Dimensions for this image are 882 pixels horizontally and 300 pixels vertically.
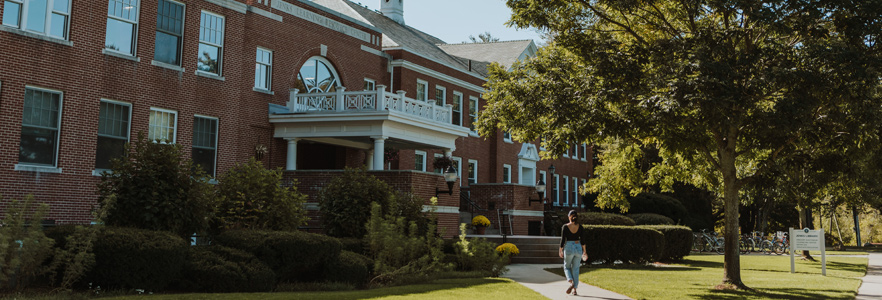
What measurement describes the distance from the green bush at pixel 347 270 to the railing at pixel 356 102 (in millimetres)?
8413

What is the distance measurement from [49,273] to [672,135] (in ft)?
38.7

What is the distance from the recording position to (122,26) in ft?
64.5

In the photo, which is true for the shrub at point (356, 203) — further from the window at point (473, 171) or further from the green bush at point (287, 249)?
the window at point (473, 171)

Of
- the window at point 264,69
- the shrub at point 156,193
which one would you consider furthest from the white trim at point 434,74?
the shrub at point 156,193

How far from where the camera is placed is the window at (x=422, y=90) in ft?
105

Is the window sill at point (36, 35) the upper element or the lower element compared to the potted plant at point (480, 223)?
upper

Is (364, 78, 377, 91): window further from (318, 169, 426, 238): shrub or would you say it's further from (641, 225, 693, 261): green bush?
(641, 225, 693, 261): green bush

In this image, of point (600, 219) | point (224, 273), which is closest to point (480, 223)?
point (600, 219)

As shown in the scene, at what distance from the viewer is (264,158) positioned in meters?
23.4

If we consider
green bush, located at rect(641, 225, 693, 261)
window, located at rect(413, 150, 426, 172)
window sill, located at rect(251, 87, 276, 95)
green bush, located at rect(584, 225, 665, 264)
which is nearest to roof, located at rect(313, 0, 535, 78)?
window, located at rect(413, 150, 426, 172)

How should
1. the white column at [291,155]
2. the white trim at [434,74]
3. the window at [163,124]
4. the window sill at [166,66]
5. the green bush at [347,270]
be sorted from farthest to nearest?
1. the white trim at [434,74]
2. the white column at [291,155]
3. the window at [163,124]
4. the window sill at [166,66]
5. the green bush at [347,270]

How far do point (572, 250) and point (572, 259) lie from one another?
0.18 m

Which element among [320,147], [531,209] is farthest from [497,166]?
[320,147]

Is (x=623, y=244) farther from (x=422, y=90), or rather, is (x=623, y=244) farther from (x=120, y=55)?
(x=120, y=55)
